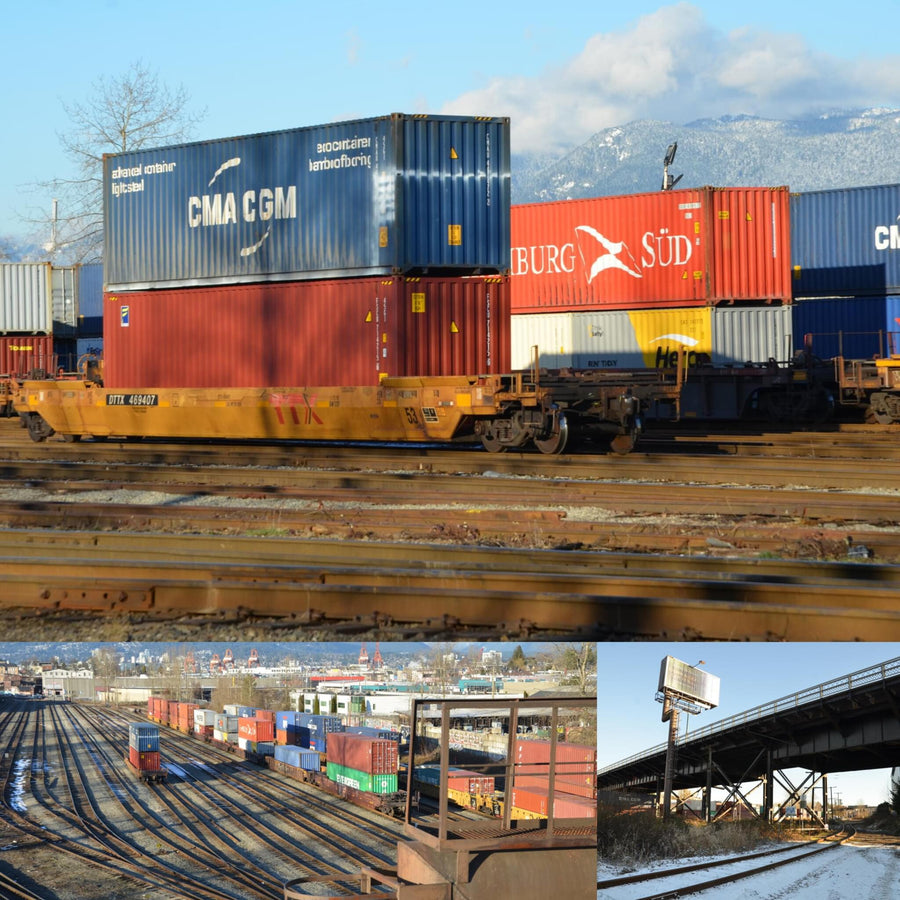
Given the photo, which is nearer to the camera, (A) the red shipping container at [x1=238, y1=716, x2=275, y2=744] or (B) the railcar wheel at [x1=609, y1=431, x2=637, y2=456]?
(A) the red shipping container at [x1=238, y1=716, x2=275, y2=744]

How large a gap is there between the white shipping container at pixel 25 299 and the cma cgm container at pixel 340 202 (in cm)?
1633

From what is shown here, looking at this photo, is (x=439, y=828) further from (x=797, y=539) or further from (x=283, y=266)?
(x=283, y=266)

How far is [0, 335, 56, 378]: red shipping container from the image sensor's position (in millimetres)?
33469

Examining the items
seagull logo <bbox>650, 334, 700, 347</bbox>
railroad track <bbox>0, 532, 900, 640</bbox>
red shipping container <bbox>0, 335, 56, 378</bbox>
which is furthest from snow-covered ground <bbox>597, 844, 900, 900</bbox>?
red shipping container <bbox>0, 335, 56, 378</bbox>

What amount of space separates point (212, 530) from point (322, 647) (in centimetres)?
564

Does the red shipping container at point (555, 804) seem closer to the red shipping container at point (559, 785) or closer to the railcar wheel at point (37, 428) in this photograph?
the red shipping container at point (559, 785)

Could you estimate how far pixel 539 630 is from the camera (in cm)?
638

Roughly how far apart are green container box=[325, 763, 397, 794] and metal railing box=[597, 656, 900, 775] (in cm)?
168

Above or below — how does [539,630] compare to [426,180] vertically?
below

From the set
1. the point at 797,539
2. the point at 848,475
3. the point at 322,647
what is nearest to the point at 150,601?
the point at 322,647

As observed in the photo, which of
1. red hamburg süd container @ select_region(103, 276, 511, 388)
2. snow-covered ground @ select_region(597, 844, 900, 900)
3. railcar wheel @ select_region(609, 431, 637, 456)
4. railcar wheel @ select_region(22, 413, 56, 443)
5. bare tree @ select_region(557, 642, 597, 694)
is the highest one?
red hamburg süd container @ select_region(103, 276, 511, 388)

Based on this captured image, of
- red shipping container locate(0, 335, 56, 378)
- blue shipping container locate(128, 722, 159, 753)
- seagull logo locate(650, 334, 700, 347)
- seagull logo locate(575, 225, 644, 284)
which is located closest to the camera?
blue shipping container locate(128, 722, 159, 753)

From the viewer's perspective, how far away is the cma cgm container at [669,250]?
24125 millimetres

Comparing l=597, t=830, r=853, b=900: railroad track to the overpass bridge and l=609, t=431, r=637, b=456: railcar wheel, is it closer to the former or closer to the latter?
the overpass bridge
